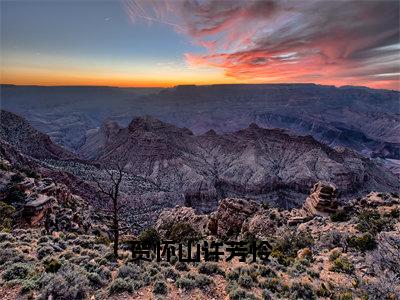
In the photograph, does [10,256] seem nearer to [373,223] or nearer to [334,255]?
[334,255]

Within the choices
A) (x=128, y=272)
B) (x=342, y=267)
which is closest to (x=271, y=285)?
(x=342, y=267)

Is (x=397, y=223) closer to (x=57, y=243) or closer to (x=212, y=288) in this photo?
(x=212, y=288)

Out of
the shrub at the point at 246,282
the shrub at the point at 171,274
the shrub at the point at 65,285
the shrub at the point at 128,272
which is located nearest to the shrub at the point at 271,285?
the shrub at the point at 246,282

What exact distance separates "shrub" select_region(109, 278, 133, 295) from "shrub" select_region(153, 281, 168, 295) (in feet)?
3.59

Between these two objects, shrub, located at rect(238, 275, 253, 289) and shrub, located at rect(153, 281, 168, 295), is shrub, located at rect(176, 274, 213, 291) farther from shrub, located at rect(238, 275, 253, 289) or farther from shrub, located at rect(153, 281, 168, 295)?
shrub, located at rect(238, 275, 253, 289)

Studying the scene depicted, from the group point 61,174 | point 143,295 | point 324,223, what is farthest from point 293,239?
point 61,174

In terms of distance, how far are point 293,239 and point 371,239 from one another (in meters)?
6.56

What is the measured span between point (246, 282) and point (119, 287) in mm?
6469

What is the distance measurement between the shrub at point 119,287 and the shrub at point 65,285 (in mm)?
1109

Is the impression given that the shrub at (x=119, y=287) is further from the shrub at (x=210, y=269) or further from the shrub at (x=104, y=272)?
the shrub at (x=210, y=269)

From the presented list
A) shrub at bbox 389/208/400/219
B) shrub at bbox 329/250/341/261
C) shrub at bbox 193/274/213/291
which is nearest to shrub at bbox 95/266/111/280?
shrub at bbox 193/274/213/291

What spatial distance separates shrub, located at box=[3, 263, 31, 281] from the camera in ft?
45.9

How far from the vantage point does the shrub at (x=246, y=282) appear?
632 inches

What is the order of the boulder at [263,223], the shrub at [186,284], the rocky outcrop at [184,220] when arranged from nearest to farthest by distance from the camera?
the shrub at [186,284], the boulder at [263,223], the rocky outcrop at [184,220]
